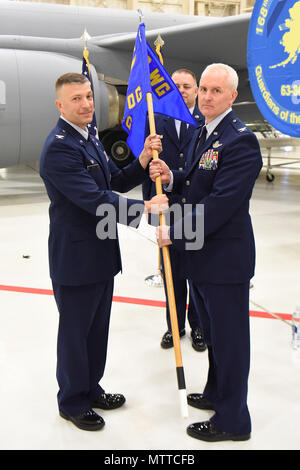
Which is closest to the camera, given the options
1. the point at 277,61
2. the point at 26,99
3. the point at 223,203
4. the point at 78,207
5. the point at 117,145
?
the point at 223,203

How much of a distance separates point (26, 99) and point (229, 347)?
18.3ft

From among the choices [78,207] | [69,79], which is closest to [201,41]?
[69,79]

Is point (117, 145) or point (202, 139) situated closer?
point (202, 139)

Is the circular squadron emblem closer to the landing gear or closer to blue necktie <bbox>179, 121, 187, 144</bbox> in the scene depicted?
blue necktie <bbox>179, 121, 187, 144</bbox>

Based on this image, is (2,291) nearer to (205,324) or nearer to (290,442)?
(205,324)

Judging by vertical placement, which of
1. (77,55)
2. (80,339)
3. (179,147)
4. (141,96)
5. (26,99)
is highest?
(77,55)

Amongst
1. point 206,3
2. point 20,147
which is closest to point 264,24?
point 20,147

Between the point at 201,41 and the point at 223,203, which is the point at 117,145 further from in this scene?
the point at 223,203

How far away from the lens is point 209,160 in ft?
6.54

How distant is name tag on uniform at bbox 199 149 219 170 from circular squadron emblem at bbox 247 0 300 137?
1786mm

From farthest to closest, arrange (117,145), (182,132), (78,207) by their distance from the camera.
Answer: (117,145) → (182,132) → (78,207)

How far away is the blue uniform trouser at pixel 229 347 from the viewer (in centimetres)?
204

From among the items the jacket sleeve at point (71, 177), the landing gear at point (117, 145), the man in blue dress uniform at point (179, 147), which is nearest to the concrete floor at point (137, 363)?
the man in blue dress uniform at point (179, 147)

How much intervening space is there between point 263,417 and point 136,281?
2078 millimetres
